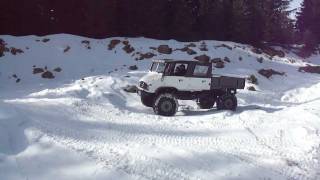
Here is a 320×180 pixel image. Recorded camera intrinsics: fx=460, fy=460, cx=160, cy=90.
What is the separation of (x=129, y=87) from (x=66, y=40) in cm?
965

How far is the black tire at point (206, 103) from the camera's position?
1569 centimetres

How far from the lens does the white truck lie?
1441 cm

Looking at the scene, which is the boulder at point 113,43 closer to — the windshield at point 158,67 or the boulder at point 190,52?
the boulder at point 190,52

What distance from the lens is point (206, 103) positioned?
1588 centimetres

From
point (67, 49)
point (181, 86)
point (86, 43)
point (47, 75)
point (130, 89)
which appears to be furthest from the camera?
point (86, 43)

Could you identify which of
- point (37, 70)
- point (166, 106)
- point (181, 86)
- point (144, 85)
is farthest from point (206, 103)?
point (37, 70)

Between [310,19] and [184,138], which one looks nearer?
[184,138]

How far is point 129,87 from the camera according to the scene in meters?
19.0

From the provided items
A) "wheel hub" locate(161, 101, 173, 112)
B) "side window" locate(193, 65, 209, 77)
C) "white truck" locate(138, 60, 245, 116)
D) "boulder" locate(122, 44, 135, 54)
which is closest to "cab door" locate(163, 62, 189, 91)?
"white truck" locate(138, 60, 245, 116)

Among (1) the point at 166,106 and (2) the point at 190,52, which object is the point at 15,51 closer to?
(2) the point at 190,52

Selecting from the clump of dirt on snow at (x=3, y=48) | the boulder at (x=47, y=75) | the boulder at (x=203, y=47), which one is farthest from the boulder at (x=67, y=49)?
the boulder at (x=203, y=47)

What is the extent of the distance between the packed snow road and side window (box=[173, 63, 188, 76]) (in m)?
1.35

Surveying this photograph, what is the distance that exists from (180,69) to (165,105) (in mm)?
1365

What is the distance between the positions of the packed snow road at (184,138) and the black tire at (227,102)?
43cm
